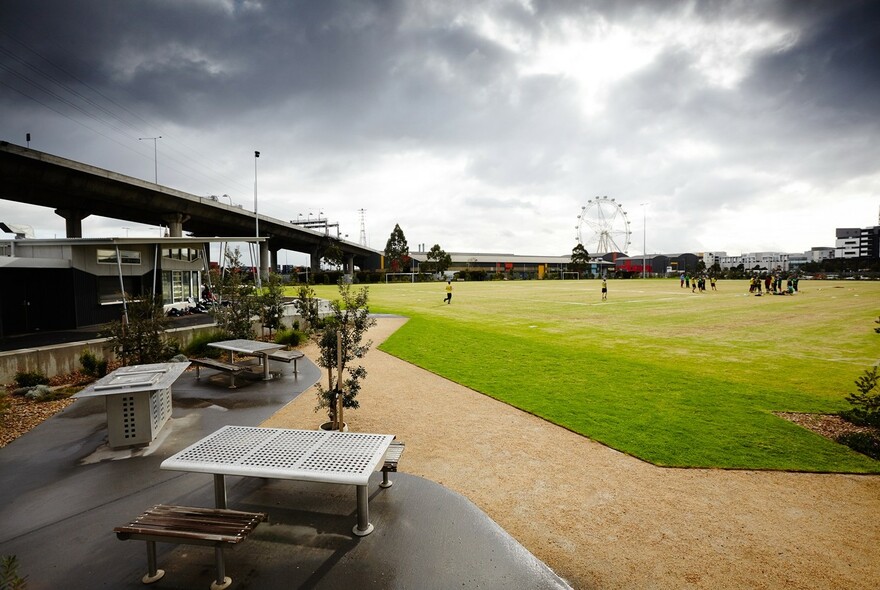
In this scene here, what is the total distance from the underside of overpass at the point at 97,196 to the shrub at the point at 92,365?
24026 millimetres

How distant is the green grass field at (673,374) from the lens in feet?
23.8

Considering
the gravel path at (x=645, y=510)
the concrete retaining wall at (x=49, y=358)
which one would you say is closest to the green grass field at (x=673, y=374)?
the gravel path at (x=645, y=510)

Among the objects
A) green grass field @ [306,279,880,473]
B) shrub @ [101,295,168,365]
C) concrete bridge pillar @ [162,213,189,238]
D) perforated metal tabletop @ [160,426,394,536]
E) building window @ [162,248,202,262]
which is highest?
concrete bridge pillar @ [162,213,189,238]

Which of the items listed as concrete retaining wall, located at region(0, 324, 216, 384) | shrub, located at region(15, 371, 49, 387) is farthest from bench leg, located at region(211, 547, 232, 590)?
concrete retaining wall, located at region(0, 324, 216, 384)

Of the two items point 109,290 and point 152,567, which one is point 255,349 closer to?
point 152,567

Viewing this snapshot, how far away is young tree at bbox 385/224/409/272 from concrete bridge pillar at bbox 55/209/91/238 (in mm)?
83456

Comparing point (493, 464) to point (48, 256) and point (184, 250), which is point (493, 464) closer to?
point (48, 256)

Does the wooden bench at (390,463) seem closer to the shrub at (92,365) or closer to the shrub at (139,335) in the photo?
the shrub at (139,335)

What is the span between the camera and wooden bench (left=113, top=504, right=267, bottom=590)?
3.62m

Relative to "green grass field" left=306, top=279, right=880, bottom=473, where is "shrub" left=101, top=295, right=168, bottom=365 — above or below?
above

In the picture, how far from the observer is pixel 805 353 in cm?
1477

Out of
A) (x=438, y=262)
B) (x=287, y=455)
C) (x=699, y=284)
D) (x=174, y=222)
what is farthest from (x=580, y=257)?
(x=287, y=455)

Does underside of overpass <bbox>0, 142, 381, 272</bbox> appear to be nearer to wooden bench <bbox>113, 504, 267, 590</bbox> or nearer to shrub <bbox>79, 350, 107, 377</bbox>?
shrub <bbox>79, 350, 107, 377</bbox>

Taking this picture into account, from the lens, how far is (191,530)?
3762mm
